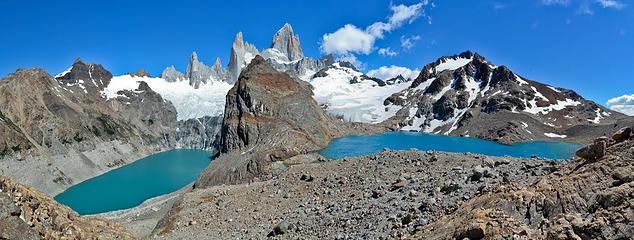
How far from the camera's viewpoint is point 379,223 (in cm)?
1856

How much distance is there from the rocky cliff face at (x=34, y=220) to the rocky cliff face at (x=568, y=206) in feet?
44.5

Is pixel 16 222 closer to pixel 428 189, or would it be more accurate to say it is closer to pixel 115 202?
pixel 428 189

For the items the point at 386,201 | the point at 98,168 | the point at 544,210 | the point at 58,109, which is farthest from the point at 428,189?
the point at 58,109

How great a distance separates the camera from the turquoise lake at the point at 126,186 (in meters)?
90.4

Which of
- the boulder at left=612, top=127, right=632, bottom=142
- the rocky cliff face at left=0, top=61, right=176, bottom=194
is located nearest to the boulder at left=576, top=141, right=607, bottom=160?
the boulder at left=612, top=127, right=632, bottom=142

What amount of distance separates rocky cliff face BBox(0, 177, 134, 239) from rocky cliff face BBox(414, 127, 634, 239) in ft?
44.5

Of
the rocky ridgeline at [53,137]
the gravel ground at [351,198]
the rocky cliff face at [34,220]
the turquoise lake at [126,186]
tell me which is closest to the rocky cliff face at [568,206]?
the gravel ground at [351,198]

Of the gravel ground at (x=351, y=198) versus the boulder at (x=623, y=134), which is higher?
the boulder at (x=623, y=134)

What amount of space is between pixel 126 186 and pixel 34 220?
10358 cm

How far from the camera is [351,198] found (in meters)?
24.3

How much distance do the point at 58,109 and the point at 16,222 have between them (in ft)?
540

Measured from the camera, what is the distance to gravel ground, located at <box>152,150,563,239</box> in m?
18.5

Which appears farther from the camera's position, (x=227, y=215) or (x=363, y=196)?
(x=227, y=215)

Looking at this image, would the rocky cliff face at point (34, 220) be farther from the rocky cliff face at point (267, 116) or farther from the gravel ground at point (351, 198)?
the rocky cliff face at point (267, 116)
